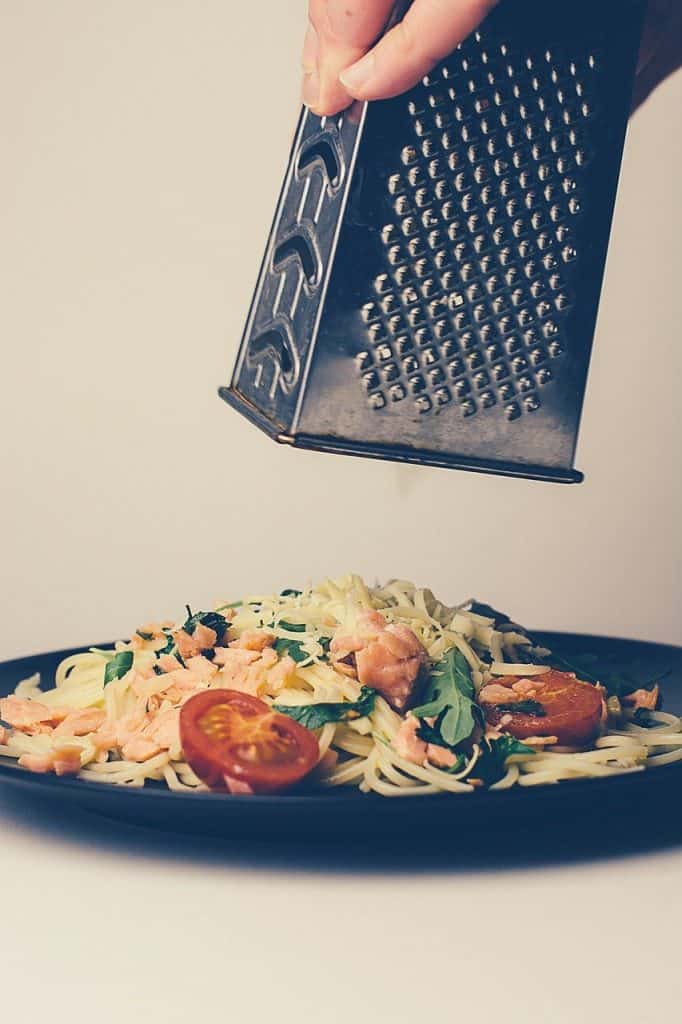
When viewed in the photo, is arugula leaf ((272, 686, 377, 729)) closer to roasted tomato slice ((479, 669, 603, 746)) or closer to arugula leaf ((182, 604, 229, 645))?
roasted tomato slice ((479, 669, 603, 746))

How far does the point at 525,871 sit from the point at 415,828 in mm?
254

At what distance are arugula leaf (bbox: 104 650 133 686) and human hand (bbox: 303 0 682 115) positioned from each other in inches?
46.4

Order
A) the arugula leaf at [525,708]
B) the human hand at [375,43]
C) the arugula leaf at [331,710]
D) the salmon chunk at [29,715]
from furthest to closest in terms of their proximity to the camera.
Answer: the salmon chunk at [29,715], the arugula leaf at [525,708], the arugula leaf at [331,710], the human hand at [375,43]

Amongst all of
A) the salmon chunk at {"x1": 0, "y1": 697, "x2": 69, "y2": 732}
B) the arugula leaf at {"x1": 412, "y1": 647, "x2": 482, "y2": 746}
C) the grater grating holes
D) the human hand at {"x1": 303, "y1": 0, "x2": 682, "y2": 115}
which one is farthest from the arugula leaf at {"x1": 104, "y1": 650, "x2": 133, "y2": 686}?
the human hand at {"x1": 303, "y1": 0, "x2": 682, "y2": 115}

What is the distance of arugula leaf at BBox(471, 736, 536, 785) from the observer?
2523 mm

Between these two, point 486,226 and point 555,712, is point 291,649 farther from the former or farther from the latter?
point 486,226

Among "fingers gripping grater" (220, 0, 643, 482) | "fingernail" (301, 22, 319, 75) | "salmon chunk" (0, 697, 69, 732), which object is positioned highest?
"fingernail" (301, 22, 319, 75)

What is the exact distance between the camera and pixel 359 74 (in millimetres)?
2562

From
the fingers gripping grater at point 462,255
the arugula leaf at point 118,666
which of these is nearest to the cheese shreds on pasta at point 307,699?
the arugula leaf at point 118,666

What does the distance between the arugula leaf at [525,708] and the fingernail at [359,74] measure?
1.16 metres

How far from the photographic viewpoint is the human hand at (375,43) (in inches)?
97.2

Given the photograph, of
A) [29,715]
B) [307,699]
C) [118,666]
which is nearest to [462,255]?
[307,699]

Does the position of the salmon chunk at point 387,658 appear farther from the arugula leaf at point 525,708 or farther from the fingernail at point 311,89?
the fingernail at point 311,89

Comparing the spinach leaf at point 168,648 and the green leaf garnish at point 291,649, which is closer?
the green leaf garnish at point 291,649
